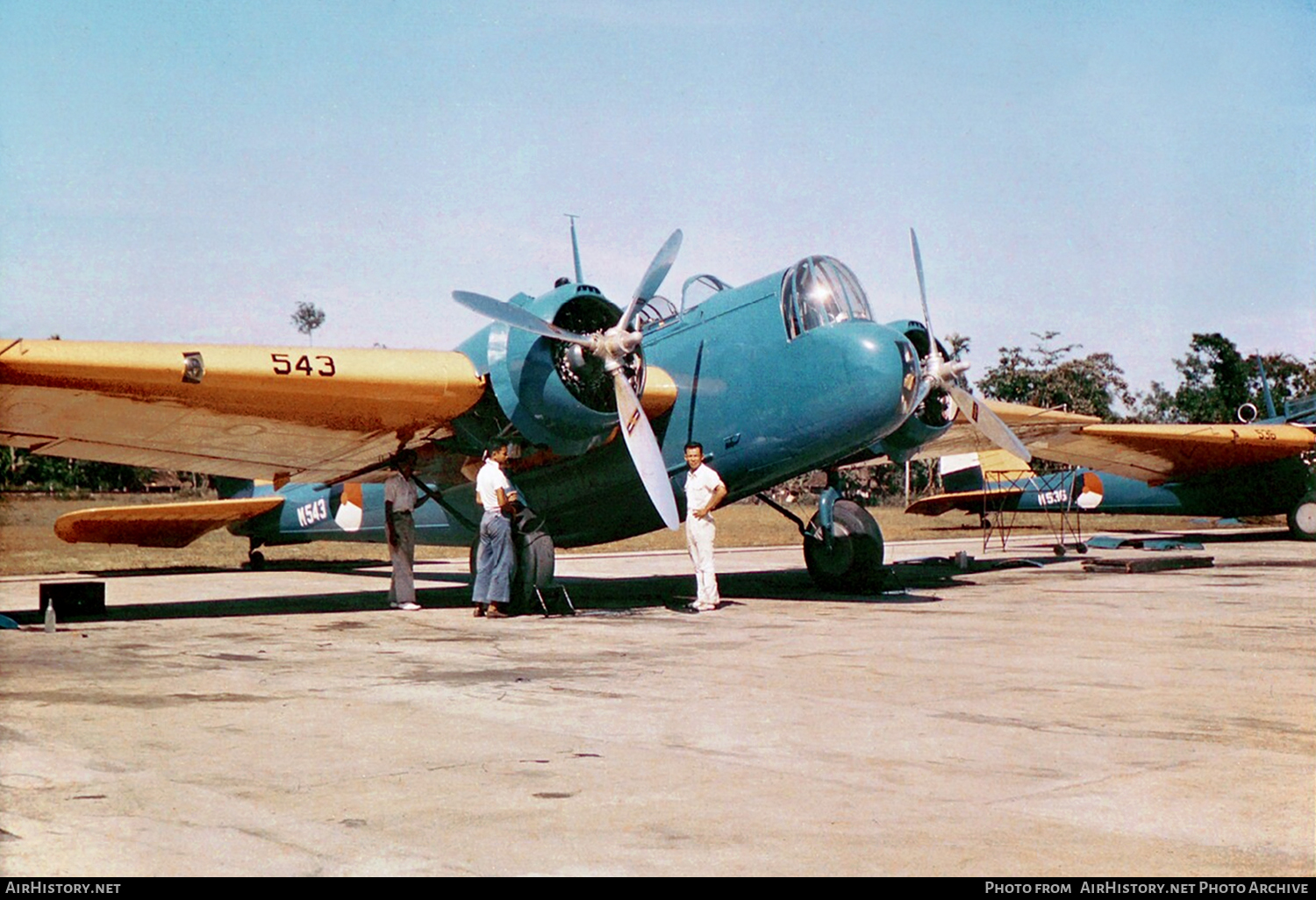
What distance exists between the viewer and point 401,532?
14.9 meters

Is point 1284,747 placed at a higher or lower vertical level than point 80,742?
lower

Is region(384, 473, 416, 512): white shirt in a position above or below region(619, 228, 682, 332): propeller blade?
below

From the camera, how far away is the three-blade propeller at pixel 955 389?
14.4m

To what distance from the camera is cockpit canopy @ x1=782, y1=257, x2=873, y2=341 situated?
45.2 ft

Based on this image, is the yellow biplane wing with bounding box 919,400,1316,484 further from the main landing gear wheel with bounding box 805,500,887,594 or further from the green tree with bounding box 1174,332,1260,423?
the green tree with bounding box 1174,332,1260,423

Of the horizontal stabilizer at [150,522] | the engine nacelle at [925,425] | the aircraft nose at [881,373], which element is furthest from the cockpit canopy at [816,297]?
the horizontal stabilizer at [150,522]

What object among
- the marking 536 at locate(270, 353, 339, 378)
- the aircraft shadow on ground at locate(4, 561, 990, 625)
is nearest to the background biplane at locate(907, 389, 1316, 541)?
the aircraft shadow on ground at locate(4, 561, 990, 625)

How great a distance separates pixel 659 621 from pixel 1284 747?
285 inches

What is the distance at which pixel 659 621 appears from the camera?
41.4 feet

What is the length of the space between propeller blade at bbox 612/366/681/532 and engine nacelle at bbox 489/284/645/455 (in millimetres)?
215

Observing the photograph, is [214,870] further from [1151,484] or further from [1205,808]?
[1151,484]

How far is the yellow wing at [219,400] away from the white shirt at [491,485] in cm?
83

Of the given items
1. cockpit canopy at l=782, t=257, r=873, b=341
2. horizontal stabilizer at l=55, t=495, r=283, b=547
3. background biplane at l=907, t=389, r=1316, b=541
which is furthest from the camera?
background biplane at l=907, t=389, r=1316, b=541
